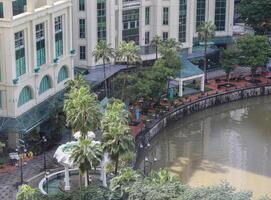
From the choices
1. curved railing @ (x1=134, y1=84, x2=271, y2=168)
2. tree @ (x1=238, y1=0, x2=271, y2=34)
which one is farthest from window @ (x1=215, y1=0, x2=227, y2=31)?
curved railing @ (x1=134, y1=84, x2=271, y2=168)

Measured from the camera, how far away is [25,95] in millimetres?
77250

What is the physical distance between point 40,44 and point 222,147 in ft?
87.6

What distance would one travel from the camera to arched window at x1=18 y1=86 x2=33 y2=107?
75919 millimetres

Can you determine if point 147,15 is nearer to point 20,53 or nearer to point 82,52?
point 82,52

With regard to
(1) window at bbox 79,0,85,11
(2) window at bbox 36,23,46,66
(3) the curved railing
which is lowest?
(3) the curved railing

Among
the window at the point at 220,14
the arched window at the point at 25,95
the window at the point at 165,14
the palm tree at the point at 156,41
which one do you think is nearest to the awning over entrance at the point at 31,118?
the arched window at the point at 25,95

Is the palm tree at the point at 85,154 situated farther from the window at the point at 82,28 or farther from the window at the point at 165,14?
the window at the point at 165,14

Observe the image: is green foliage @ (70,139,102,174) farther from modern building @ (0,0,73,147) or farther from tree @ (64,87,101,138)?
modern building @ (0,0,73,147)

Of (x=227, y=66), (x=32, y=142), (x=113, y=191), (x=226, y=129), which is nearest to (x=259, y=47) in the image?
Answer: (x=227, y=66)

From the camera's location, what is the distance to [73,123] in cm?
6309

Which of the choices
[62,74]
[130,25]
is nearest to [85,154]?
[62,74]

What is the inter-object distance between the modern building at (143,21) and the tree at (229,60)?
23.1 ft

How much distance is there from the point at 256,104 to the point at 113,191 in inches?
2009

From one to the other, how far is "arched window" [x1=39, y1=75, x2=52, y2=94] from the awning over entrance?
139cm
